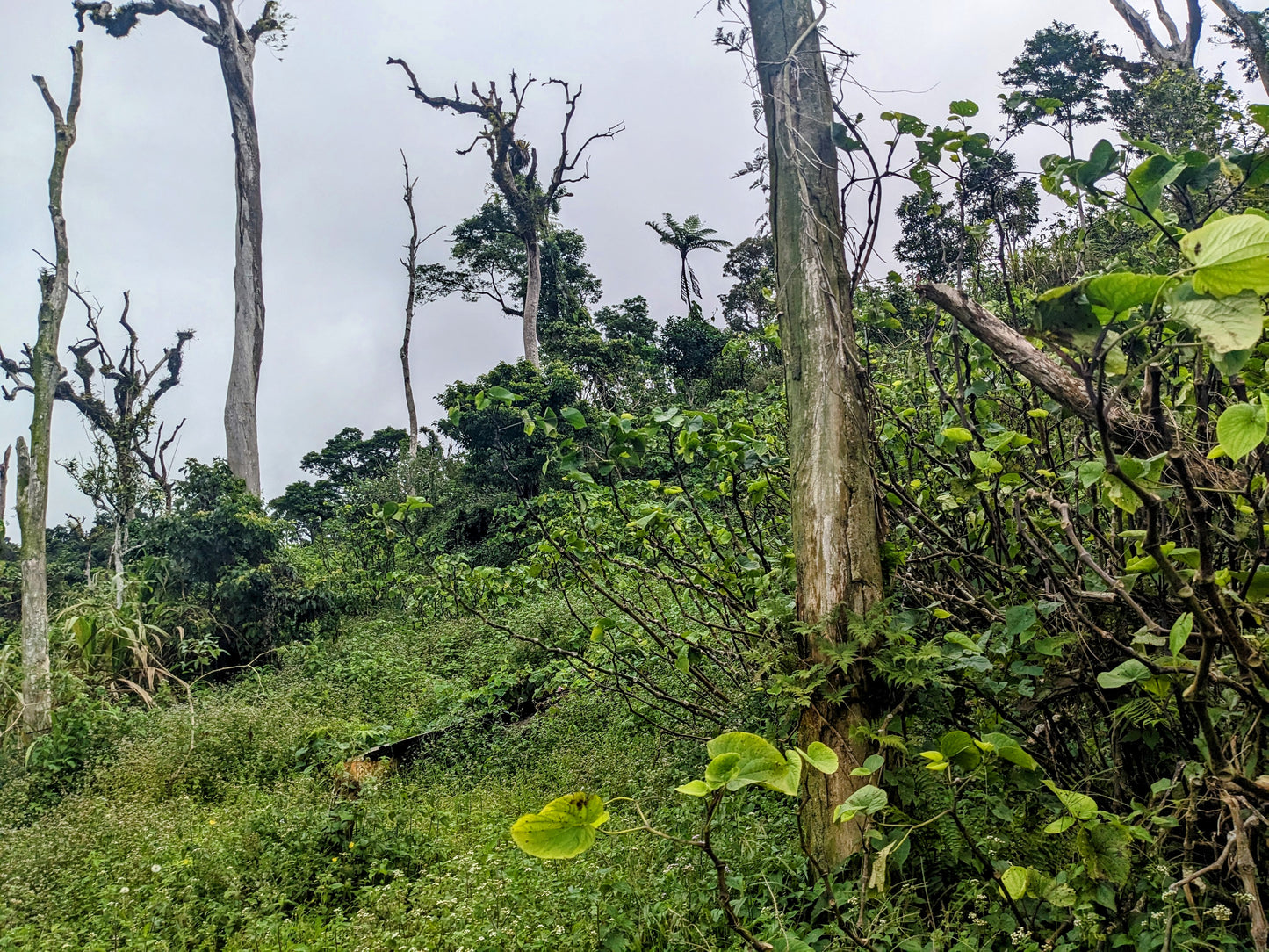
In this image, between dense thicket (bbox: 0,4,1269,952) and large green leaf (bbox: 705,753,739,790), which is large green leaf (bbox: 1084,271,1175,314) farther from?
large green leaf (bbox: 705,753,739,790)

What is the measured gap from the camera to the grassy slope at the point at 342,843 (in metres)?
2.13

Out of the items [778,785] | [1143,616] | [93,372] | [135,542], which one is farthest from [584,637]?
[93,372]

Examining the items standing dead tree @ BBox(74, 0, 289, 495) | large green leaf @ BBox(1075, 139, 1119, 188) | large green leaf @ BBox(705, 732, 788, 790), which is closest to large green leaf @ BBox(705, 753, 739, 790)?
large green leaf @ BBox(705, 732, 788, 790)

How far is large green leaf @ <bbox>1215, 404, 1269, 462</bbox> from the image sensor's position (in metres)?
0.71

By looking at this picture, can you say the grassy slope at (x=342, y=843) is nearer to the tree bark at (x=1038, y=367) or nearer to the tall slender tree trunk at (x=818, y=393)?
the tall slender tree trunk at (x=818, y=393)

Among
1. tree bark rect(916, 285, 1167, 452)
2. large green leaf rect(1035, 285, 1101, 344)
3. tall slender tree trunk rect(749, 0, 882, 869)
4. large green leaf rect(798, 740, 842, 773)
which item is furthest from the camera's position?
tall slender tree trunk rect(749, 0, 882, 869)

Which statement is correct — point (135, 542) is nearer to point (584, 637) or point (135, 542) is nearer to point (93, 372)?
point (93, 372)

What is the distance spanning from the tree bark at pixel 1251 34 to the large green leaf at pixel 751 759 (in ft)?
51.7

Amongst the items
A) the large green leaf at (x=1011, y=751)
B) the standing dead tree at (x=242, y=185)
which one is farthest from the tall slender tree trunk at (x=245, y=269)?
the large green leaf at (x=1011, y=751)

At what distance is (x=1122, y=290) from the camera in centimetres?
81

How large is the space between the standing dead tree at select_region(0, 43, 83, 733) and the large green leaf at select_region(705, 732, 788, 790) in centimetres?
632

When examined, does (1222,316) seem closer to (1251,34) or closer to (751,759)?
(751,759)

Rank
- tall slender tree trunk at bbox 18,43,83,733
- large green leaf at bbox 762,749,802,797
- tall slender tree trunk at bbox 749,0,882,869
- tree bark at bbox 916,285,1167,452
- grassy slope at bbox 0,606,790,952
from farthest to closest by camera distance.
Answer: tall slender tree trunk at bbox 18,43,83,733 < grassy slope at bbox 0,606,790,952 < tall slender tree trunk at bbox 749,0,882,869 < tree bark at bbox 916,285,1167,452 < large green leaf at bbox 762,749,802,797

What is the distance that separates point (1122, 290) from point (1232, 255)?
0.17 meters
